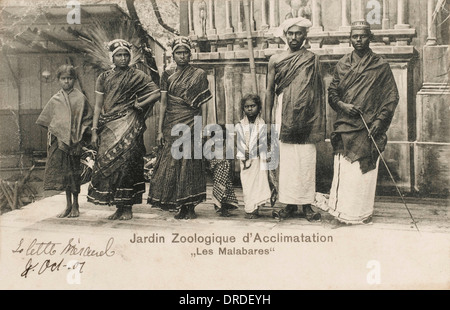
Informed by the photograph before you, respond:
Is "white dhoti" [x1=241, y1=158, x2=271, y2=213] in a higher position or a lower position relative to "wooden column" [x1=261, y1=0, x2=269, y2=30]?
lower

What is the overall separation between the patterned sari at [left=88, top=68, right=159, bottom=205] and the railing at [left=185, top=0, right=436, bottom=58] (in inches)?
33.9

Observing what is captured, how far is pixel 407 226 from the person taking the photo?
521 cm

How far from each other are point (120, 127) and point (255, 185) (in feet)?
4.70

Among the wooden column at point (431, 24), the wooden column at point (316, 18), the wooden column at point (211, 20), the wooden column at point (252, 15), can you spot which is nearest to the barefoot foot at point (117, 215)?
the wooden column at point (211, 20)

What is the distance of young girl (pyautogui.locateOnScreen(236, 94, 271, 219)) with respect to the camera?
17.7ft

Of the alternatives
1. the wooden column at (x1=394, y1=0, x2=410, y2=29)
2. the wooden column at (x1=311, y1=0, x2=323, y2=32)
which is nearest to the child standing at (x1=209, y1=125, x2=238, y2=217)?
the wooden column at (x1=311, y1=0, x2=323, y2=32)

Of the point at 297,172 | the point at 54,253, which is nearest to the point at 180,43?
the point at 297,172

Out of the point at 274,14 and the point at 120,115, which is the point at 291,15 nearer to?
the point at 274,14

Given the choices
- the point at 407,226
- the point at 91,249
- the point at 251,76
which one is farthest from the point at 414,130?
the point at 91,249

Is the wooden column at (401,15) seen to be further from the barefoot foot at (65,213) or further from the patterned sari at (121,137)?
the barefoot foot at (65,213)

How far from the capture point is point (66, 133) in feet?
18.3

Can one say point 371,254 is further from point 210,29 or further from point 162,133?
point 210,29

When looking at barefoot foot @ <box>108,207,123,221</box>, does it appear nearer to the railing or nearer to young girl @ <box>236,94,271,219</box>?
young girl @ <box>236,94,271,219</box>

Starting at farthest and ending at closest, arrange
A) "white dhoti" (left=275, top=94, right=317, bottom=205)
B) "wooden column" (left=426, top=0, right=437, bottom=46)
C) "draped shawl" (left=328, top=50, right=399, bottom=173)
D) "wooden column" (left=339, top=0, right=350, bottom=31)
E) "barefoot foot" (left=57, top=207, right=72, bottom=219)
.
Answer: "barefoot foot" (left=57, top=207, right=72, bottom=219) → "wooden column" (left=339, top=0, right=350, bottom=31) → "wooden column" (left=426, top=0, right=437, bottom=46) → "white dhoti" (left=275, top=94, right=317, bottom=205) → "draped shawl" (left=328, top=50, right=399, bottom=173)
